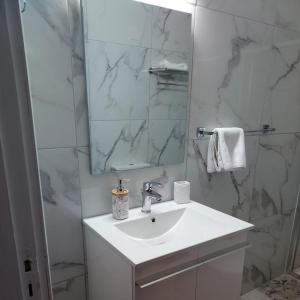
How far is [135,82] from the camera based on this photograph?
1.23 meters

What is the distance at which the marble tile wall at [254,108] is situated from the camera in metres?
1.46

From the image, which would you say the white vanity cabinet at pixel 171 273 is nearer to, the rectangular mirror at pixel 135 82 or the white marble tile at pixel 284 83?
the rectangular mirror at pixel 135 82

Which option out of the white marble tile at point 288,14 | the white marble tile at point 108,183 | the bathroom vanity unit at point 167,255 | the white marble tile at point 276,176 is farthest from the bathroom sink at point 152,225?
the white marble tile at point 288,14

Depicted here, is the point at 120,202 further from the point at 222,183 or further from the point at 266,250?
the point at 266,250

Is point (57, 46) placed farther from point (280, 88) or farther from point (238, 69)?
point (280, 88)

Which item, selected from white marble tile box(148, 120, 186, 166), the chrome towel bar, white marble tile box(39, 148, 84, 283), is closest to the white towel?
the chrome towel bar

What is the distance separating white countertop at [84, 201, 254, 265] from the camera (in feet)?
3.10

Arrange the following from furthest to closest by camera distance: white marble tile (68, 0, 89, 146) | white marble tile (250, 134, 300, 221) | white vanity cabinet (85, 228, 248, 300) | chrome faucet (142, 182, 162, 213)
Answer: white marble tile (250, 134, 300, 221), chrome faucet (142, 182, 162, 213), white marble tile (68, 0, 89, 146), white vanity cabinet (85, 228, 248, 300)

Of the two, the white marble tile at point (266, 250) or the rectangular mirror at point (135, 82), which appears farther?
the white marble tile at point (266, 250)

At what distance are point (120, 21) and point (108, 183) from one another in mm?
749

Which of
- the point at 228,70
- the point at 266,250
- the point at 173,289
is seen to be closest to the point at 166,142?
the point at 228,70

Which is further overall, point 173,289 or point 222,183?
point 222,183

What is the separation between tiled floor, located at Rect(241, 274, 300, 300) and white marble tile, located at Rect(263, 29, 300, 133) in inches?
50.2

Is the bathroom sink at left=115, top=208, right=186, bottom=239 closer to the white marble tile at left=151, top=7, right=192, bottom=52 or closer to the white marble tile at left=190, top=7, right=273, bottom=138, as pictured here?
the white marble tile at left=190, top=7, right=273, bottom=138
